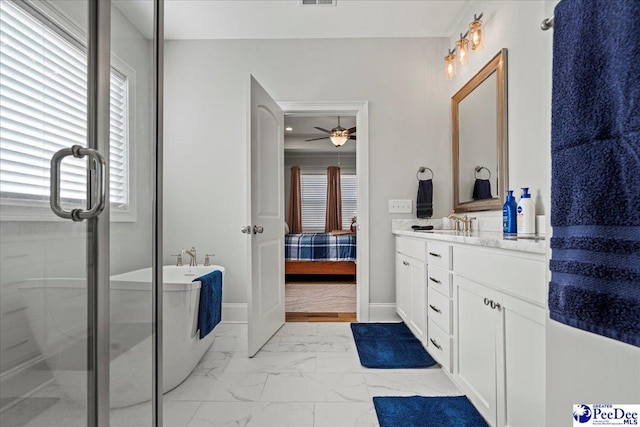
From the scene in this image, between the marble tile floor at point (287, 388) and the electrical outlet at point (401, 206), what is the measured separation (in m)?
1.27

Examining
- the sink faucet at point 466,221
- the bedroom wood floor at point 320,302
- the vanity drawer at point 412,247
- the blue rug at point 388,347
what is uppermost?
the sink faucet at point 466,221

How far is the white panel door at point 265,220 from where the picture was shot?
247cm

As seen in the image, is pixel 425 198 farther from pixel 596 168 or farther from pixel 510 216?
pixel 596 168

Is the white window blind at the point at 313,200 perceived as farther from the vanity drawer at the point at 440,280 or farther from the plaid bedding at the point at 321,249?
the vanity drawer at the point at 440,280

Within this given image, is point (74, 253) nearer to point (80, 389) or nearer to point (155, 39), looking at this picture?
point (80, 389)

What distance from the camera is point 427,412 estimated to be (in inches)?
64.5

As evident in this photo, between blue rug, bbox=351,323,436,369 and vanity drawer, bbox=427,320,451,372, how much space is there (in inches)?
6.6

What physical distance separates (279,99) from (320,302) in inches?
89.5

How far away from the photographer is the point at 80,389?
34.3 inches

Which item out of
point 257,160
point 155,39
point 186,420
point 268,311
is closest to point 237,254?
point 268,311

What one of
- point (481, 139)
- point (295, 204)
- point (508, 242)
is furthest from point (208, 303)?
point (295, 204)

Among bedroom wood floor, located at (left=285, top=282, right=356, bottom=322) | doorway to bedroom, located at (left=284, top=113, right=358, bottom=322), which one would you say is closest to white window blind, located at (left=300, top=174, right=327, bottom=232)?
doorway to bedroom, located at (left=284, top=113, right=358, bottom=322)

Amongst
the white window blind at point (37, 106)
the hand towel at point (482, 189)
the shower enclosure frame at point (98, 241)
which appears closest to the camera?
the white window blind at point (37, 106)

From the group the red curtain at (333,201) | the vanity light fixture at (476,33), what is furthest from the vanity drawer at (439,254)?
the red curtain at (333,201)
